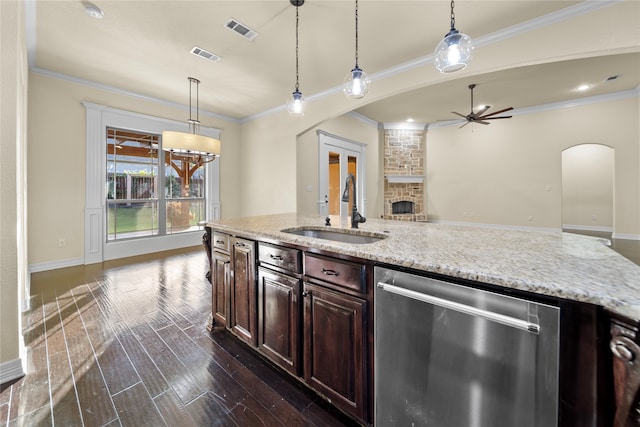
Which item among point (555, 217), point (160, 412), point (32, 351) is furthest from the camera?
point (555, 217)

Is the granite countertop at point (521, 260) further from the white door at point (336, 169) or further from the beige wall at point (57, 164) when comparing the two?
the beige wall at point (57, 164)

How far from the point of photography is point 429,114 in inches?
269

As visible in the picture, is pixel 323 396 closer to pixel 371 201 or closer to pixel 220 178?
pixel 220 178

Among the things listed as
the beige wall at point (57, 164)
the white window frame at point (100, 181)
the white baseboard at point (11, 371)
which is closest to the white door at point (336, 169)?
the white window frame at point (100, 181)

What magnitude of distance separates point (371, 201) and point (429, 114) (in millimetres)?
2722

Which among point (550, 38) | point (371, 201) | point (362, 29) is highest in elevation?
point (362, 29)

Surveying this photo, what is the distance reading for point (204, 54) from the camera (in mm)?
3500

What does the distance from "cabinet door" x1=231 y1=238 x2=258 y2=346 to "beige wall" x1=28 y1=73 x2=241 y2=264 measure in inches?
157

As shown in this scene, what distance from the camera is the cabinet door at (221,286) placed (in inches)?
82.8

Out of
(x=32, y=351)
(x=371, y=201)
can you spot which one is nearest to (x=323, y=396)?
(x=32, y=351)

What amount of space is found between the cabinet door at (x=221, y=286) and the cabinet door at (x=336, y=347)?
89 cm

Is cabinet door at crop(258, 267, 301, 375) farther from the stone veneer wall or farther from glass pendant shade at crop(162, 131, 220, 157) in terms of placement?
the stone veneer wall

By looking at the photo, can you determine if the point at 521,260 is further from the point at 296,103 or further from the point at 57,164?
the point at 57,164

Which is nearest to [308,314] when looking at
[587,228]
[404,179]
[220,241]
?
[220,241]
